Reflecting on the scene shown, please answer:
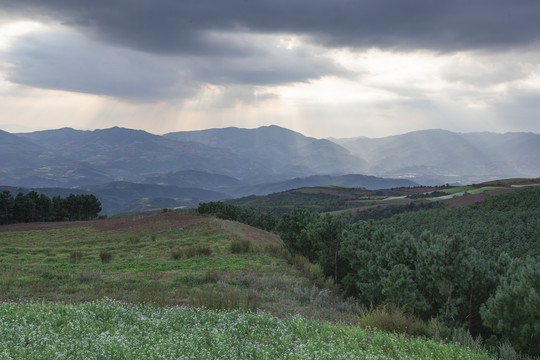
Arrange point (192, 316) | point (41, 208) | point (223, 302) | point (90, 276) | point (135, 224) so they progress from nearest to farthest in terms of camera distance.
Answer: point (192, 316)
point (223, 302)
point (90, 276)
point (135, 224)
point (41, 208)

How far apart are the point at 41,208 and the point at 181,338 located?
95379 millimetres

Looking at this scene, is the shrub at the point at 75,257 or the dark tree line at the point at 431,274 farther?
the shrub at the point at 75,257

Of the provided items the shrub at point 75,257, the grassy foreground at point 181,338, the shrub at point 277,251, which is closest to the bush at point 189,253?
the shrub at point 277,251

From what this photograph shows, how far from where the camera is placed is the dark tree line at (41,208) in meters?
76.5

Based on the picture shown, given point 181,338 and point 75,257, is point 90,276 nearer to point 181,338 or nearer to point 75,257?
point 75,257

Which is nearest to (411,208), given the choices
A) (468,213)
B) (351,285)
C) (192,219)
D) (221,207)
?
(468,213)

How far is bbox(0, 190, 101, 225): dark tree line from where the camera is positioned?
7646 centimetres

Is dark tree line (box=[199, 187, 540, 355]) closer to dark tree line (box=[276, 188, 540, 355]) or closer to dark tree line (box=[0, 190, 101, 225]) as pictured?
dark tree line (box=[276, 188, 540, 355])

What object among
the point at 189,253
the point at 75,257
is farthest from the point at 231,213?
the point at 75,257

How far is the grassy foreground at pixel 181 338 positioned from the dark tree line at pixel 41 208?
79580 millimetres

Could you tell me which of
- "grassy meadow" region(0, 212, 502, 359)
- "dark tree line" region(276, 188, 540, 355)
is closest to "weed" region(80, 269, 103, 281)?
"grassy meadow" region(0, 212, 502, 359)

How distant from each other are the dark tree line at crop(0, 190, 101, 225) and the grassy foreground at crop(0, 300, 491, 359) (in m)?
79.6

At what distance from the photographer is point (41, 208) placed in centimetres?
8738

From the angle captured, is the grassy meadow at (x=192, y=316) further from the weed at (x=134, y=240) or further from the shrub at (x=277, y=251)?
the weed at (x=134, y=240)
